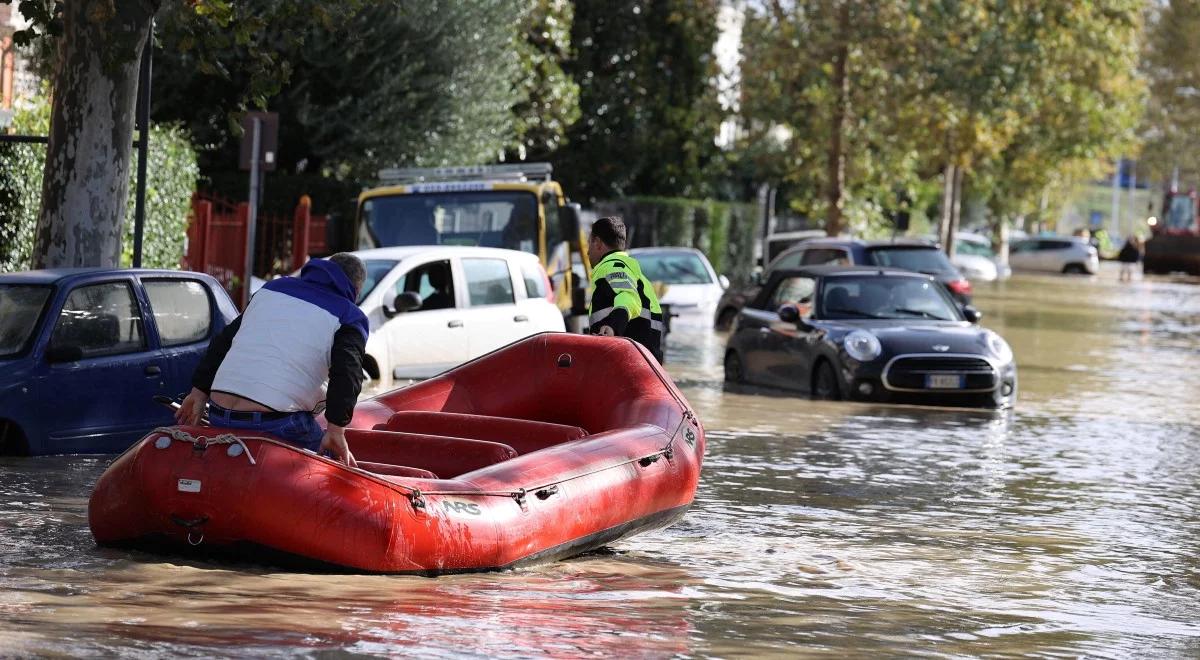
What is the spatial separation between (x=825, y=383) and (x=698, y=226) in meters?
29.6

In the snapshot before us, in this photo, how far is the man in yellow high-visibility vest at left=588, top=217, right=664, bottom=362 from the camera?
1274 cm

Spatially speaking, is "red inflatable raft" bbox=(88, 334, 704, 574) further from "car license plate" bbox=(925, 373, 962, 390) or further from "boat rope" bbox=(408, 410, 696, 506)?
"car license plate" bbox=(925, 373, 962, 390)

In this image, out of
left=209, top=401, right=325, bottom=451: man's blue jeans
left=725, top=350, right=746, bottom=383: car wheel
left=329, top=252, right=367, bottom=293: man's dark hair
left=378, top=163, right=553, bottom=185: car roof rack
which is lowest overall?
→ left=725, top=350, right=746, bottom=383: car wheel

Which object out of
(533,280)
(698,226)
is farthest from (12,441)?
(698,226)

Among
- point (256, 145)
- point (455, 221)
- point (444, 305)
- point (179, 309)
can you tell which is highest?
point (256, 145)

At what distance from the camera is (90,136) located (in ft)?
51.9

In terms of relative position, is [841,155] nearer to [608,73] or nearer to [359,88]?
[608,73]

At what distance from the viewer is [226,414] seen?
918 cm

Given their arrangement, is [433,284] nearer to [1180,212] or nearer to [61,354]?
[61,354]

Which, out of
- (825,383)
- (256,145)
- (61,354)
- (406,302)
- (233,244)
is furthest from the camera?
(233,244)

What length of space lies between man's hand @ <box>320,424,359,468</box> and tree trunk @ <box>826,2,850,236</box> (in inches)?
1276

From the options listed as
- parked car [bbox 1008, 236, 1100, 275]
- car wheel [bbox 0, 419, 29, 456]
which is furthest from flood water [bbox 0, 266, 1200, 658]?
parked car [bbox 1008, 236, 1100, 275]

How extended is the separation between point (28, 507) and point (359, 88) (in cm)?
2065

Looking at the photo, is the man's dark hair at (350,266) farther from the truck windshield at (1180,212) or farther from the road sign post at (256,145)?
the truck windshield at (1180,212)
